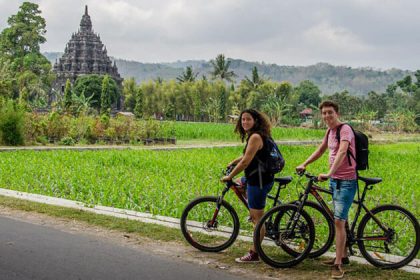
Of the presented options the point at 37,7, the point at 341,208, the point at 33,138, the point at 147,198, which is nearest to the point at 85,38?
the point at 37,7

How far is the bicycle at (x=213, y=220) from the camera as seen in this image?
6211 millimetres

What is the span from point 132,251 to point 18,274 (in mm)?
1364

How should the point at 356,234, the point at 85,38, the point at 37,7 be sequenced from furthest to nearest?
the point at 85,38 < the point at 37,7 < the point at 356,234

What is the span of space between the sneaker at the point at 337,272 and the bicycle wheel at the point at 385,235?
1.46ft

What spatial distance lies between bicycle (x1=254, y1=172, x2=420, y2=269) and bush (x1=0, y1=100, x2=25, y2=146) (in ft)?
63.0

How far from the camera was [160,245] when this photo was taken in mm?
Result: 6523

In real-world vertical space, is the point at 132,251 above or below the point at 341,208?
below

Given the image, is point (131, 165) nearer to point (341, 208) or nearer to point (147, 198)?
point (147, 198)

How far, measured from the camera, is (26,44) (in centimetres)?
6800

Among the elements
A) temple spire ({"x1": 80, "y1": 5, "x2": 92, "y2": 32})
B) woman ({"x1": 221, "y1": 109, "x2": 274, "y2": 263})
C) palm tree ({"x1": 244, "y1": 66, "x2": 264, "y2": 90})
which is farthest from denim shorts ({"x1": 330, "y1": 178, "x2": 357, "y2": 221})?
temple spire ({"x1": 80, "y1": 5, "x2": 92, "y2": 32})

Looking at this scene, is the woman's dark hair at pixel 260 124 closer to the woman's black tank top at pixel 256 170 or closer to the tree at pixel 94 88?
the woman's black tank top at pixel 256 170

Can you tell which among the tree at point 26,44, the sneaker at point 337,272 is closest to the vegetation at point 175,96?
the tree at point 26,44

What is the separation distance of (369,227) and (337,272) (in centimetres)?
71

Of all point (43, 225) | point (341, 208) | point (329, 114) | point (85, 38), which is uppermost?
point (85, 38)
